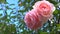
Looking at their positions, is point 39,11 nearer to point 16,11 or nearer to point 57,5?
point 57,5

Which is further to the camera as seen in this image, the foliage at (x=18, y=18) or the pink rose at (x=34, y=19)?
the foliage at (x=18, y=18)

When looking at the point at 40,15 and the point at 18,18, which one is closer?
the point at 40,15

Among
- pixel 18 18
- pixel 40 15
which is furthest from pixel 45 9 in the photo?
pixel 18 18

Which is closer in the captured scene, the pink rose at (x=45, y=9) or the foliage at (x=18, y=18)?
the pink rose at (x=45, y=9)

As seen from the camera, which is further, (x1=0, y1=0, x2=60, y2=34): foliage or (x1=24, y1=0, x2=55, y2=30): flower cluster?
(x1=0, y1=0, x2=60, y2=34): foliage

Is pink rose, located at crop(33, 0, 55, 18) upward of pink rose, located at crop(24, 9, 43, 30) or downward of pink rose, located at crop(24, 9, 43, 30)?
upward

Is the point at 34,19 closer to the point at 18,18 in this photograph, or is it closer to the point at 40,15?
the point at 40,15

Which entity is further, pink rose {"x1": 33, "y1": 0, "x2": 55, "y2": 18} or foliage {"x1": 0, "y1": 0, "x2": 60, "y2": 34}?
foliage {"x1": 0, "y1": 0, "x2": 60, "y2": 34}

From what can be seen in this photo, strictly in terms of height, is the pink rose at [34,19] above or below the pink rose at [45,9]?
below

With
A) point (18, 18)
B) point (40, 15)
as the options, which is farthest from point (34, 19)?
point (18, 18)

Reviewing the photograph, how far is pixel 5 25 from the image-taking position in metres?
0.74

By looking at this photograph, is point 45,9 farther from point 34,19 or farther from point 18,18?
point 18,18

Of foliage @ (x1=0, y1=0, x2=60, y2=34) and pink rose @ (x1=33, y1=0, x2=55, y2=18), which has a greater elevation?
pink rose @ (x1=33, y1=0, x2=55, y2=18)

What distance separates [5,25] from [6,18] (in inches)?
1.9
